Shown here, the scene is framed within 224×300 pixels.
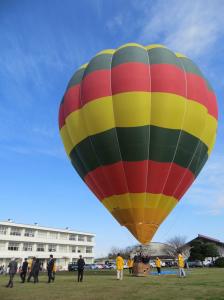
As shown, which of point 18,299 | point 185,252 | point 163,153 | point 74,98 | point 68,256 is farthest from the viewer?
point 68,256

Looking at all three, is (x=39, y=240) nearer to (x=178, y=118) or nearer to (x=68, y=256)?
(x=68, y=256)

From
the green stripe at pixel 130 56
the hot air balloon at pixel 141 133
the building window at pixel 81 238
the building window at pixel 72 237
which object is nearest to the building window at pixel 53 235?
the building window at pixel 72 237

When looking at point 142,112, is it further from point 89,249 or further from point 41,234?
point 89,249

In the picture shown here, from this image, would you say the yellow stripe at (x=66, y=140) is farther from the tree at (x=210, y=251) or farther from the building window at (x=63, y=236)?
the building window at (x=63, y=236)

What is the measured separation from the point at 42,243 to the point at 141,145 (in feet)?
256

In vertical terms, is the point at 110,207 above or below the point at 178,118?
below

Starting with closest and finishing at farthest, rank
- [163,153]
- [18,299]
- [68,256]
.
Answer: [18,299]
[163,153]
[68,256]

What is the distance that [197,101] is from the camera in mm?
20641

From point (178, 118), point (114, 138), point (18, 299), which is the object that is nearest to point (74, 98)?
point (114, 138)

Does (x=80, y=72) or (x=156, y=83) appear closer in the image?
(x=156, y=83)

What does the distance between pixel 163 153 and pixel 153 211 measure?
3462mm

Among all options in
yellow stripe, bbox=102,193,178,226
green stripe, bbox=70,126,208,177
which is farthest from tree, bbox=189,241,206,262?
green stripe, bbox=70,126,208,177

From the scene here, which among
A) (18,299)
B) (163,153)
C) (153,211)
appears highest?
(163,153)

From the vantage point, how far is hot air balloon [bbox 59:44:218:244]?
19484 mm
